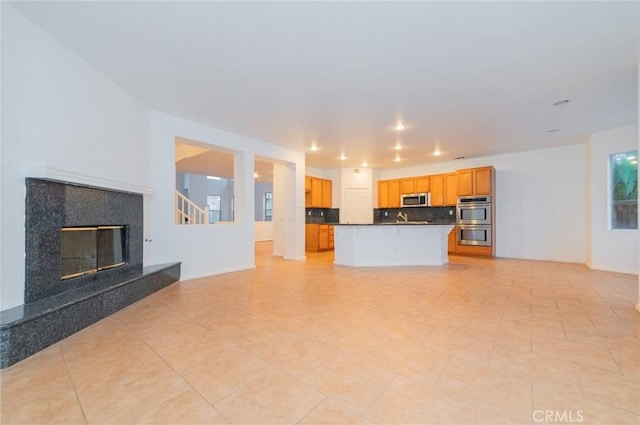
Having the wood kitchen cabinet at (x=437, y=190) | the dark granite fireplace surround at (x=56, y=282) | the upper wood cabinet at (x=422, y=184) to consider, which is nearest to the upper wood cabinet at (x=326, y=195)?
the upper wood cabinet at (x=422, y=184)

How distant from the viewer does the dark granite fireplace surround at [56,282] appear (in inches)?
80.0

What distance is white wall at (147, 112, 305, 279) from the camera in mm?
4258

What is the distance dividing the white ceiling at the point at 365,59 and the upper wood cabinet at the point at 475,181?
2277mm

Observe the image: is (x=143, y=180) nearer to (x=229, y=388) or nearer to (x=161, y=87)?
(x=161, y=87)

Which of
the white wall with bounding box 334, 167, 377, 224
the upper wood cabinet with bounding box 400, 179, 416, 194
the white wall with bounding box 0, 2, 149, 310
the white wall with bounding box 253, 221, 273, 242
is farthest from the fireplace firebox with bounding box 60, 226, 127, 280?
the white wall with bounding box 253, 221, 273, 242

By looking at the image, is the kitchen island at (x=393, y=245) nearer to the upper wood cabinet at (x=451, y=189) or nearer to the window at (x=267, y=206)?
the upper wood cabinet at (x=451, y=189)

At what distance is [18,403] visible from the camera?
1.53 m

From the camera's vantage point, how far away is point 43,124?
2486 millimetres

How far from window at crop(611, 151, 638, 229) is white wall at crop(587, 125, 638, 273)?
9cm

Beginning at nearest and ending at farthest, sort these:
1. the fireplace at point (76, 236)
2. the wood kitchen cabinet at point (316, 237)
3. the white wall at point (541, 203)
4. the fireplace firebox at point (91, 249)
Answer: the fireplace at point (76, 236)
the fireplace firebox at point (91, 249)
the white wall at point (541, 203)
the wood kitchen cabinet at point (316, 237)

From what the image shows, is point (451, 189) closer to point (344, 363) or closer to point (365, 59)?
point (365, 59)

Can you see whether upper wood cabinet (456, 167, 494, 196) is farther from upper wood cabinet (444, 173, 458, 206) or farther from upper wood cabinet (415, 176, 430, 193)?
upper wood cabinet (415, 176, 430, 193)

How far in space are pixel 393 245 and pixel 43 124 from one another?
556 centimetres

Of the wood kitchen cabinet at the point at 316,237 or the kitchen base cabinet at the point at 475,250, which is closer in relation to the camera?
the kitchen base cabinet at the point at 475,250
